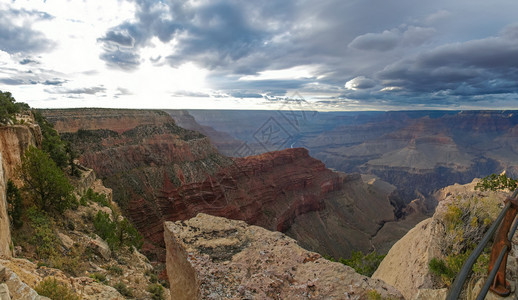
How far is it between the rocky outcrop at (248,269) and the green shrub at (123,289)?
295 cm

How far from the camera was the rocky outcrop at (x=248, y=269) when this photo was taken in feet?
20.5

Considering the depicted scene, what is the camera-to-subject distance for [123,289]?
34.0 feet

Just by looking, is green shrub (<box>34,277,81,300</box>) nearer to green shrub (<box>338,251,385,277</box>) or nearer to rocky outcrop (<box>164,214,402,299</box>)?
rocky outcrop (<box>164,214,402,299</box>)

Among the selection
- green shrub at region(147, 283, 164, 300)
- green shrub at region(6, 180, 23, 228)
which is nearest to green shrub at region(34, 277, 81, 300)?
green shrub at region(147, 283, 164, 300)

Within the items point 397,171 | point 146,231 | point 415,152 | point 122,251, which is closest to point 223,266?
point 122,251

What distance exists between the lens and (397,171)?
15562cm

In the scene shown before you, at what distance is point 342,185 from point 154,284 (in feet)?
235

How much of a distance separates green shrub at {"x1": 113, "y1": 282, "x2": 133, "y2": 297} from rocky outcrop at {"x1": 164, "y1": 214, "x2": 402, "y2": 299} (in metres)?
2.95

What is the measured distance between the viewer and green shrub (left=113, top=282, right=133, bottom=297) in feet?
33.7

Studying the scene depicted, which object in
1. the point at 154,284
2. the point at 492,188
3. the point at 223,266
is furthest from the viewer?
the point at 492,188

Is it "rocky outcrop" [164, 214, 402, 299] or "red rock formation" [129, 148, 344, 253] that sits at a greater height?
"rocky outcrop" [164, 214, 402, 299]

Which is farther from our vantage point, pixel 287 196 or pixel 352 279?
pixel 287 196

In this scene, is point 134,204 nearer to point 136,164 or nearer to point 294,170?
point 136,164

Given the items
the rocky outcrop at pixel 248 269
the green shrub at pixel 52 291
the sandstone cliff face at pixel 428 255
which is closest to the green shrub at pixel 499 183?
the sandstone cliff face at pixel 428 255
